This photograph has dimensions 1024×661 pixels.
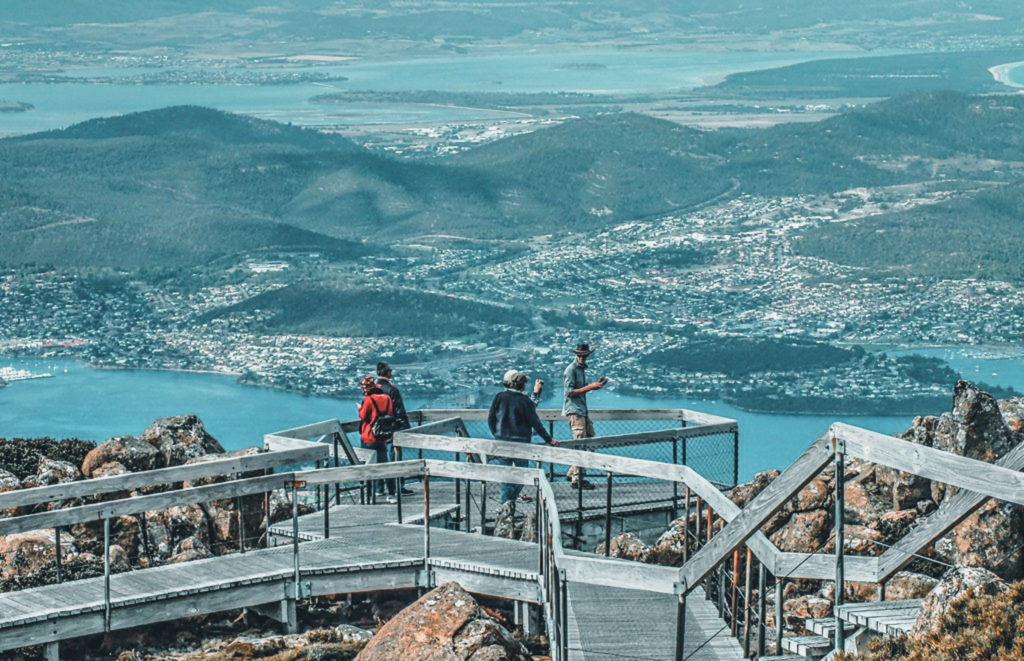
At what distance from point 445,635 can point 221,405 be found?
230ft

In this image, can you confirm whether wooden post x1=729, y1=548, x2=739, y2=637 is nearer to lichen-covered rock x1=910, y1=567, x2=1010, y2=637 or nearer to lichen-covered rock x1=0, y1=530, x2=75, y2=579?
lichen-covered rock x1=910, y1=567, x2=1010, y2=637

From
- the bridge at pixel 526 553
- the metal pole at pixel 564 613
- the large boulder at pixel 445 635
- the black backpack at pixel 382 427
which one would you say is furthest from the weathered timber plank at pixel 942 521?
the black backpack at pixel 382 427

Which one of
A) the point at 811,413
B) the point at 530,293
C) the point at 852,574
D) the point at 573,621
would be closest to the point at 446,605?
the point at 573,621

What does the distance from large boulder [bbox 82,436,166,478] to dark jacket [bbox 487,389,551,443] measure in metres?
3.41

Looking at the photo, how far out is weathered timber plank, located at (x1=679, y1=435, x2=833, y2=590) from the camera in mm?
10383

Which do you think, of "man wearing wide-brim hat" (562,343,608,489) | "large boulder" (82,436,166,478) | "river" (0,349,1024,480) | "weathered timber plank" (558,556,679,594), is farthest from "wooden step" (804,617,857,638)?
"river" (0,349,1024,480)

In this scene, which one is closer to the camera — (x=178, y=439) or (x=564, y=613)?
(x=564, y=613)

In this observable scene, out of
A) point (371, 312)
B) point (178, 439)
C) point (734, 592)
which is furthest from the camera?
point (371, 312)

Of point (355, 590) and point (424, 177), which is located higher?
point (355, 590)

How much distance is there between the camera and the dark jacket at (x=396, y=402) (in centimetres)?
1777

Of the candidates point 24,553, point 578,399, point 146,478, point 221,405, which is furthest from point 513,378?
point 221,405

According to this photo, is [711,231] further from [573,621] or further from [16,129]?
[573,621]

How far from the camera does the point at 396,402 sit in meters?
17.9

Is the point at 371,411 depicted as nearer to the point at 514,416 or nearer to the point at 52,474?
the point at 514,416
